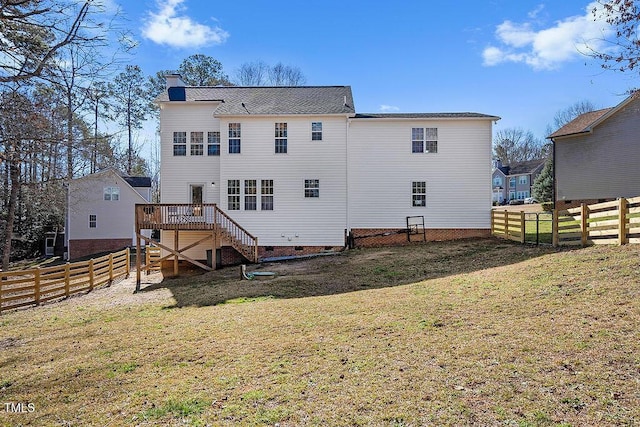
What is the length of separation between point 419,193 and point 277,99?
8.54 metres

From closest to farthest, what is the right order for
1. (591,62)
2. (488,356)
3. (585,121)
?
(488,356), (591,62), (585,121)

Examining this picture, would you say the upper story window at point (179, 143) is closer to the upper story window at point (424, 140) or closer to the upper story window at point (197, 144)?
the upper story window at point (197, 144)

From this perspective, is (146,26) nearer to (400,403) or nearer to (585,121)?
(400,403)

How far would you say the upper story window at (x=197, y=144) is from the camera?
1766cm

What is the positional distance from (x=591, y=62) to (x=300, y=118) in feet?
36.6

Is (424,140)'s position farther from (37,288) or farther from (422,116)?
(37,288)

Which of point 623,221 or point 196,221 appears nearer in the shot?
point 623,221

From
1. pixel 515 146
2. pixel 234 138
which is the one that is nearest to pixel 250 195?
pixel 234 138

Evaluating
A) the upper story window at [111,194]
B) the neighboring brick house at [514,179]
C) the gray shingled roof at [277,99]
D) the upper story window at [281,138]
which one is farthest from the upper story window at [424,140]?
the neighboring brick house at [514,179]

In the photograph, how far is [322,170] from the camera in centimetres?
1725

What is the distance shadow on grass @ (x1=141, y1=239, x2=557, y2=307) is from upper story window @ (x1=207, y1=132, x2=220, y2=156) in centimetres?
568

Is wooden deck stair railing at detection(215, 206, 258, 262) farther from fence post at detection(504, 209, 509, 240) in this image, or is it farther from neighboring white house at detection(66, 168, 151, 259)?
neighboring white house at detection(66, 168, 151, 259)

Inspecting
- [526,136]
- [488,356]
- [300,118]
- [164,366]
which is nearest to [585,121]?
[300,118]

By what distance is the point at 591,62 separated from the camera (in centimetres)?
955
